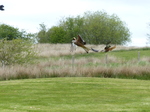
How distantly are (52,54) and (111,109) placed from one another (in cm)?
3214

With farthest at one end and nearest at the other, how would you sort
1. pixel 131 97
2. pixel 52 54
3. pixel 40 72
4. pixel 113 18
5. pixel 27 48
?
1. pixel 113 18
2. pixel 52 54
3. pixel 27 48
4. pixel 40 72
5. pixel 131 97

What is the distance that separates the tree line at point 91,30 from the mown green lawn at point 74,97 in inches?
1876

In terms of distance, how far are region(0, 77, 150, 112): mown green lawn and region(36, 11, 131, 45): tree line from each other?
47.6 metres

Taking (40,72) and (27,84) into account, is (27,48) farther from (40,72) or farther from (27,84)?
(27,84)

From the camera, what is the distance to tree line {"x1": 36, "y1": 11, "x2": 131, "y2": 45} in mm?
62906

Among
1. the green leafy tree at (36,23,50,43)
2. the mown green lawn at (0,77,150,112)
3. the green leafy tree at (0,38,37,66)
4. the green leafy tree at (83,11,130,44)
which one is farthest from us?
the green leafy tree at (36,23,50,43)

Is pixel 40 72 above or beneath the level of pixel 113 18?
beneath

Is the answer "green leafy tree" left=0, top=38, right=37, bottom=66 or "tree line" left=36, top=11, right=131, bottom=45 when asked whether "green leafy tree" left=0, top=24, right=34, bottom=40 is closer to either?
"tree line" left=36, top=11, right=131, bottom=45

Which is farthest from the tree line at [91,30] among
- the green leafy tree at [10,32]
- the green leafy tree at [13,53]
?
the green leafy tree at [13,53]

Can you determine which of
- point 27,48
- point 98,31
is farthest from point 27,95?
point 98,31

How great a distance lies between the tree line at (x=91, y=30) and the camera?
6291 cm

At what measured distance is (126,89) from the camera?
44.4 ft

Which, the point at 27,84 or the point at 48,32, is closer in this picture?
the point at 27,84

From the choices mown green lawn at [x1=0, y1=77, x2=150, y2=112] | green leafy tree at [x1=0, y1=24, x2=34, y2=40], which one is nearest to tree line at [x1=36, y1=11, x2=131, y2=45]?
green leafy tree at [x1=0, y1=24, x2=34, y2=40]
